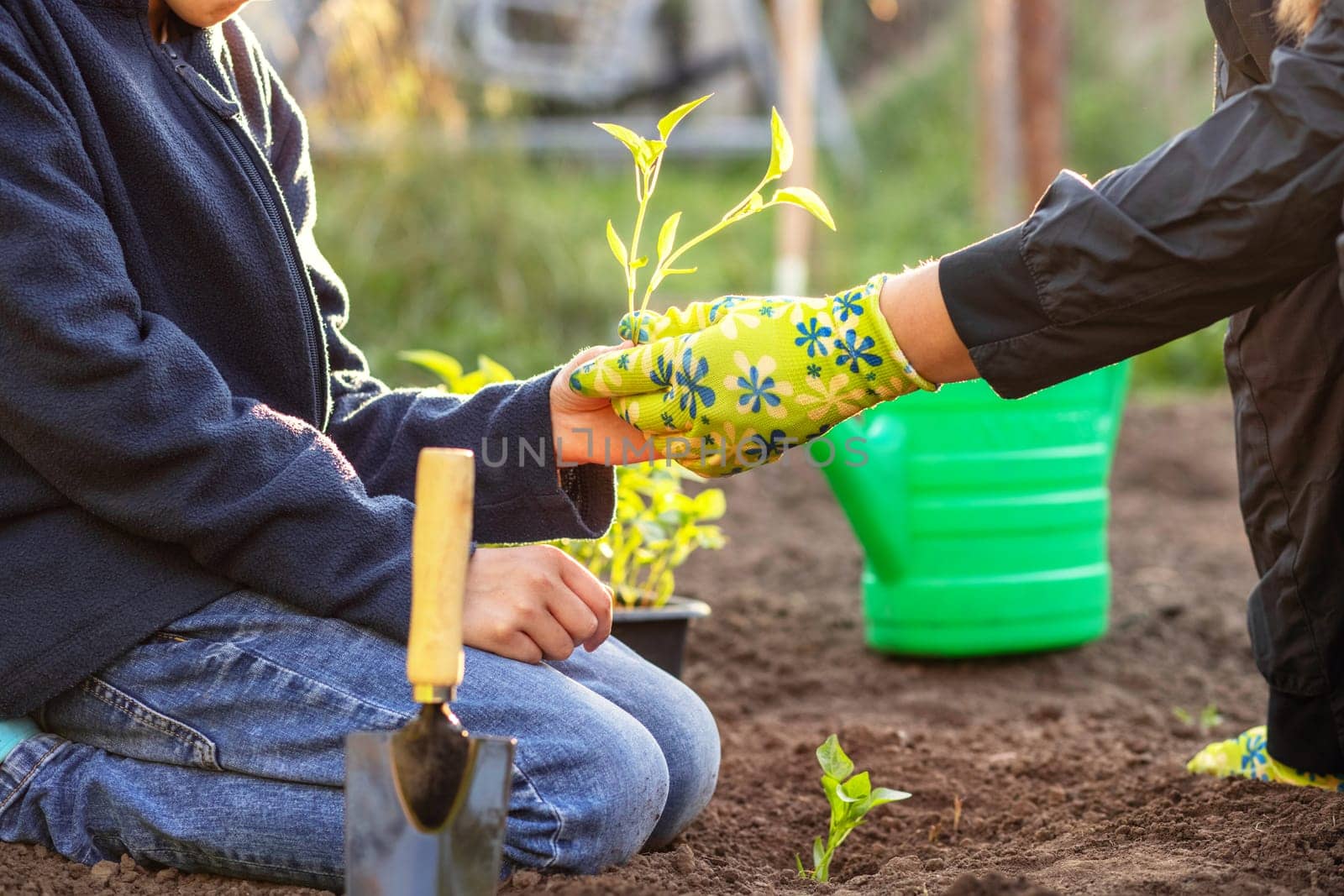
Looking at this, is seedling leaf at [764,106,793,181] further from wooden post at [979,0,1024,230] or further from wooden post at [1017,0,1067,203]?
wooden post at [979,0,1024,230]

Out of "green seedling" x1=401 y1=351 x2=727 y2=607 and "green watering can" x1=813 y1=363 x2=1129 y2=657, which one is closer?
"green seedling" x1=401 y1=351 x2=727 y2=607

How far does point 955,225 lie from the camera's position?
26.3 ft

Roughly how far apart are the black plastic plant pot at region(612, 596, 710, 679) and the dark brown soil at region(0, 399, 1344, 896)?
18 cm

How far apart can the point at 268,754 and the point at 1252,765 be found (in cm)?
129

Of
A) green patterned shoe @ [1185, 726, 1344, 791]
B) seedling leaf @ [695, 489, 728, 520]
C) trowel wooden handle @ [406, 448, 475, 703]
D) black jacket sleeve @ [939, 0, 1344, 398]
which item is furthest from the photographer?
seedling leaf @ [695, 489, 728, 520]

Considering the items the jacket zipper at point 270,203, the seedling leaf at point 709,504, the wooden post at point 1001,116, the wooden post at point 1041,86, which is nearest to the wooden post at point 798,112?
the wooden post at point 1041,86

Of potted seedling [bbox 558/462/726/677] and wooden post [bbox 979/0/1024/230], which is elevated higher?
wooden post [bbox 979/0/1024/230]

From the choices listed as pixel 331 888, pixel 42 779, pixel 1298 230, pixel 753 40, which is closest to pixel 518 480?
pixel 331 888

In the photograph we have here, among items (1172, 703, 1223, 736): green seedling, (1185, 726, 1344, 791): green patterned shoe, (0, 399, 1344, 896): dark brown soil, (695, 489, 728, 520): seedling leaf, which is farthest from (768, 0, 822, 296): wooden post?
(1185, 726, 1344, 791): green patterned shoe

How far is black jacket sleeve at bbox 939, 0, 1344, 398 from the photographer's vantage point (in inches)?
50.6

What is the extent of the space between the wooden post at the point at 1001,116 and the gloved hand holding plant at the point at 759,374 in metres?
5.10

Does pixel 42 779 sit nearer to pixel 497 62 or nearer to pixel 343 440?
pixel 343 440

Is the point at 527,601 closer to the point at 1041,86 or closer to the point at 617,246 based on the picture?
the point at 617,246

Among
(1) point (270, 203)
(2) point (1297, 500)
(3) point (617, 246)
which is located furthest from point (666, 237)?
(2) point (1297, 500)
